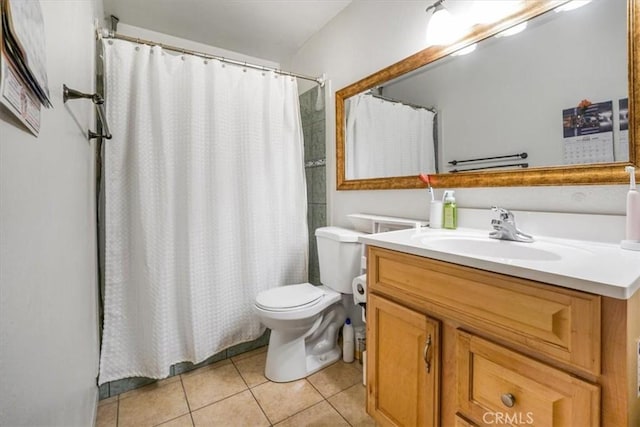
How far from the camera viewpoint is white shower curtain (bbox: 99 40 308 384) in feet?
5.06

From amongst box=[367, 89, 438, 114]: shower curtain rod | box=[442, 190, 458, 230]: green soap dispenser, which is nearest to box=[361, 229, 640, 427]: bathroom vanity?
box=[442, 190, 458, 230]: green soap dispenser

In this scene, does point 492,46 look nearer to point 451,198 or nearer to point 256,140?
point 451,198

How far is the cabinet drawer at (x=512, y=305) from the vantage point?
1.99 feet

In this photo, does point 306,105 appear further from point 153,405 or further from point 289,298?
point 153,405

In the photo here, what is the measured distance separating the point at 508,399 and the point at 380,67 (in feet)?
5.41

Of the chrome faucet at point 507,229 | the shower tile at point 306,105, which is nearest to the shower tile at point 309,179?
the shower tile at point 306,105

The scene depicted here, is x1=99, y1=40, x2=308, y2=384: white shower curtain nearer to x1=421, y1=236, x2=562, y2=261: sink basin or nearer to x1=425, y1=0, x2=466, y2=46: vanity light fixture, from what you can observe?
x1=425, y1=0, x2=466, y2=46: vanity light fixture

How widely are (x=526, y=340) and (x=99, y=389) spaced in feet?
6.35

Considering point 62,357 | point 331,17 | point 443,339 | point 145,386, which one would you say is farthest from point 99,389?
point 331,17

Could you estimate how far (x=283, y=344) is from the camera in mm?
1653

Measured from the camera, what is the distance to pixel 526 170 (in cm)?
112

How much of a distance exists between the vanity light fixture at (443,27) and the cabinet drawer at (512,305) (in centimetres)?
101

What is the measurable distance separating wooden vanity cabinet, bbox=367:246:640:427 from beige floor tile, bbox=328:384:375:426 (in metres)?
0.26

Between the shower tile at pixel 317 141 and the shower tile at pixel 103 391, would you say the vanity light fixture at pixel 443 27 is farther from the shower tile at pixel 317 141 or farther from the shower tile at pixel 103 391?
the shower tile at pixel 103 391
